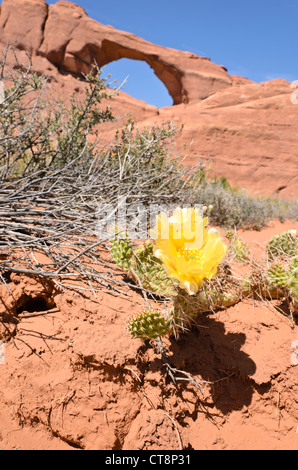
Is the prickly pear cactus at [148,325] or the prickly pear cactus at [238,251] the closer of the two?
the prickly pear cactus at [148,325]

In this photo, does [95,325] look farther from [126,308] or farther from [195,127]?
[195,127]

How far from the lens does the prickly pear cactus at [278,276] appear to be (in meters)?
1.36

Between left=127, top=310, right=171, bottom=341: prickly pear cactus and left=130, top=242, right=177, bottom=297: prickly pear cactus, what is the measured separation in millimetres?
275

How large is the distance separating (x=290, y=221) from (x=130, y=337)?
715 cm

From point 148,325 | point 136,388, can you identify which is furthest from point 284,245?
point 136,388

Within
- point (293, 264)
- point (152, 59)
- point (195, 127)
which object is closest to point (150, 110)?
point (195, 127)

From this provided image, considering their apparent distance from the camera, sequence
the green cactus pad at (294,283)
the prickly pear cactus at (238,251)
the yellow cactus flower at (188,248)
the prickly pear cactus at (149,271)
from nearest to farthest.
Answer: the yellow cactus flower at (188,248) < the green cactus pad at (294,283) < the prickly pear cactus at (149,271) < the prickly pear cactus at (238,251)

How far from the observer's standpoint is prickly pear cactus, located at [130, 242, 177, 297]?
144 centimetres

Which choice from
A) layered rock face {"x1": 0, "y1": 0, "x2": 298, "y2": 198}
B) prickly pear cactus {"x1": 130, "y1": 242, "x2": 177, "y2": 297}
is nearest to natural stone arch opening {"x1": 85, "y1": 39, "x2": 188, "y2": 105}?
layered rock face {"x1": 0, "y1": 0, "x2": 298, "y2": 198}

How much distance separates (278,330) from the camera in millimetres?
1333

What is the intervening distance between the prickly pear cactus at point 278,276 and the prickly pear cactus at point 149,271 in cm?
47

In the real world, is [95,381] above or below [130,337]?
below

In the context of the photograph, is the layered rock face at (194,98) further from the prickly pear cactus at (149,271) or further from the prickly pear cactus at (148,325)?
the prickly pear cactus at (148,325)

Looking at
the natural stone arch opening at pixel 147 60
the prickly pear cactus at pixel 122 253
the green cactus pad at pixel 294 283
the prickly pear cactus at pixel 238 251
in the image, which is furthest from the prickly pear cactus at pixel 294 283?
the natural stone arch opening at pixel 147 60
